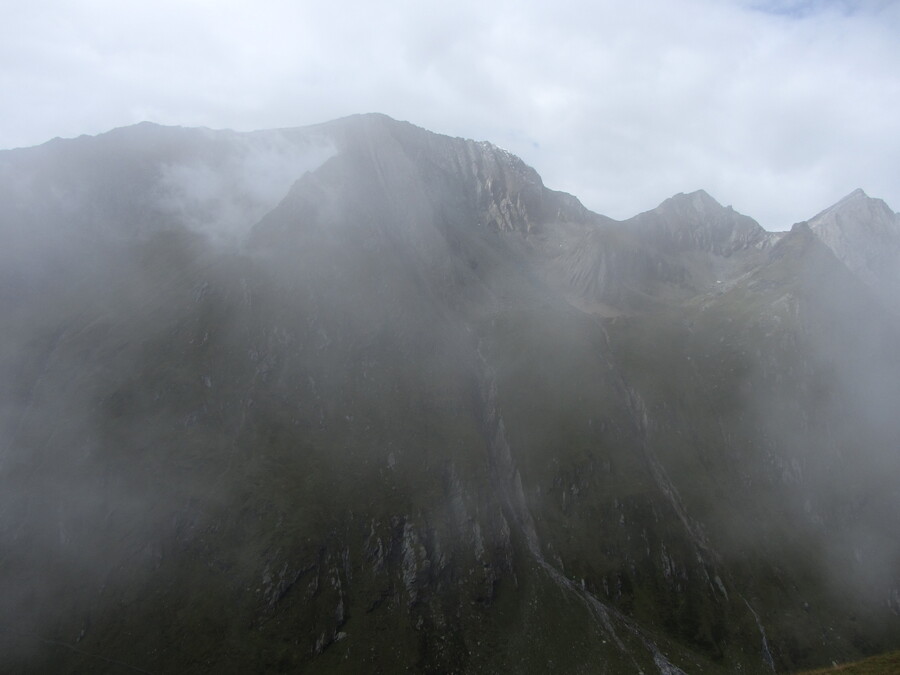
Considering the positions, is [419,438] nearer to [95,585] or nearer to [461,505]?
[461,505]

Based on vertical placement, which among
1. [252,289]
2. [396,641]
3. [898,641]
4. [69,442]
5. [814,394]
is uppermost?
[252,289]

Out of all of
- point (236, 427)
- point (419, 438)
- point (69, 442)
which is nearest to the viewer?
point (69, 442)

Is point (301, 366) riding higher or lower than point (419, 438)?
higher

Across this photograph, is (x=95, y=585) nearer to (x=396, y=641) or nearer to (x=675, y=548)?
(x=396, y=641)

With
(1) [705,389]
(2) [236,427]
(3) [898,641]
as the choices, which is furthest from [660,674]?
(2) [236,427]

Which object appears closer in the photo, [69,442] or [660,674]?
[660,674]

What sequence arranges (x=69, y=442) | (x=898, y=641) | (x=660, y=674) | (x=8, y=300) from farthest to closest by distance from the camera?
1. (x=8, y=300)
2. (x=69, y=442)
3. (x=898, y=641)
4. (x=660, y=674)
